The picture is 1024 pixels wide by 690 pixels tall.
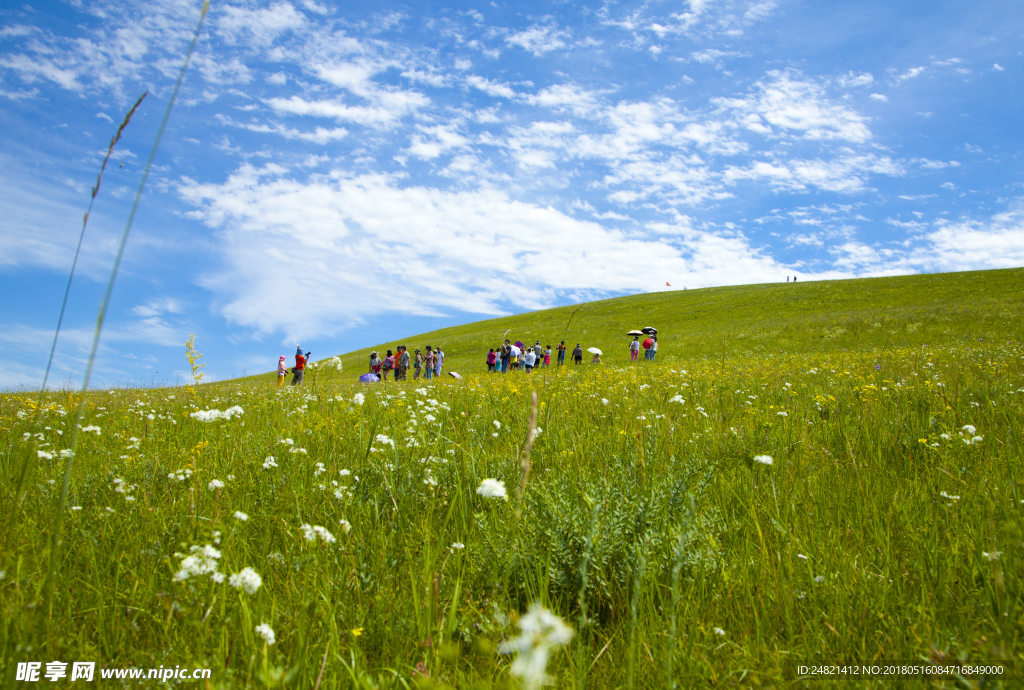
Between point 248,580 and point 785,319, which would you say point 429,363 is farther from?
point 785,319

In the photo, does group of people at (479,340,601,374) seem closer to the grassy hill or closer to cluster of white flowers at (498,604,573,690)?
the grassy hill

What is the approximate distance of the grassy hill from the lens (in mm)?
31594

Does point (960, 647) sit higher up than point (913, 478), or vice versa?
point (913, 478)

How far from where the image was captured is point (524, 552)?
7.19ft

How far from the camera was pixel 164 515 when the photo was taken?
8.48 ft

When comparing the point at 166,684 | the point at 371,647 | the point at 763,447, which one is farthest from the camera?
the point at 763,447

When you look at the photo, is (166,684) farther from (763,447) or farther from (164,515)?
(763,447)

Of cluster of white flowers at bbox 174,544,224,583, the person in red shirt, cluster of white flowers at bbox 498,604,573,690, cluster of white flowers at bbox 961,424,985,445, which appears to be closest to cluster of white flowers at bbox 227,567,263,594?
cluster of white flowers at bbox 174,544,224,583

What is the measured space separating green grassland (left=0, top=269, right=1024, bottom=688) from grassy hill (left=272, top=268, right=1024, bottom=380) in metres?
21.2

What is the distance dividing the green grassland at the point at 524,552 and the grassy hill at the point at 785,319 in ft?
69.5

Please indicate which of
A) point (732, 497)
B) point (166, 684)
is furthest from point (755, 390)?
point (166, 684)

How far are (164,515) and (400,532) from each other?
51.5 inches

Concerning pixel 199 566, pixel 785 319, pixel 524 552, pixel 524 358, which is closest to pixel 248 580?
pixel 199 566

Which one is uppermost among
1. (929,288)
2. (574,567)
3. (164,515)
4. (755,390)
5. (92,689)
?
(929,288)
